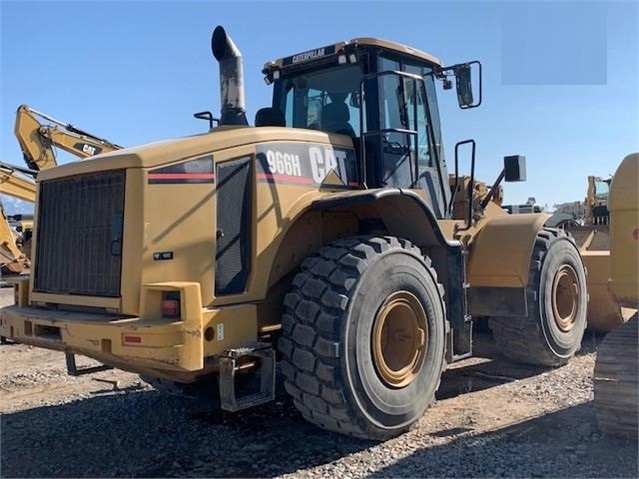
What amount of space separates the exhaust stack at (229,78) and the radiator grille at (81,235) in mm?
1194

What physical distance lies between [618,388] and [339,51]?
353 cm

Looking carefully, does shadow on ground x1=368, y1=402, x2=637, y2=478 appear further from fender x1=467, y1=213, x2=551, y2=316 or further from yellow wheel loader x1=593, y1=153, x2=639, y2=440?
fender x1=467, y1=213, x2=551, y2=316

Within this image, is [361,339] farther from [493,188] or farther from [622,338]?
[493,188]

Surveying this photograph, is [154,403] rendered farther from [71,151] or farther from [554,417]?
[71,151]

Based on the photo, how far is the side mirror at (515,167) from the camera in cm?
643

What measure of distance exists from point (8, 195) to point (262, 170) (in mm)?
15123

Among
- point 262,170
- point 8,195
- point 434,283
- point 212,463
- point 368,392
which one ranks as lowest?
point 212,463

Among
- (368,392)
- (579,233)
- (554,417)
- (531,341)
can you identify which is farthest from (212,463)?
(579,233)

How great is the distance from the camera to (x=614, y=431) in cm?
447

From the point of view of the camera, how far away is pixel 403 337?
5266 mm

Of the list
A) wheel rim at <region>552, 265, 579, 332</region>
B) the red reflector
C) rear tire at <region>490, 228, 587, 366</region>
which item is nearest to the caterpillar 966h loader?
the red reflector

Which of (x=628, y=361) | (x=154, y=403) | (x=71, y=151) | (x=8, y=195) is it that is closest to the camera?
(x=628, y=361)

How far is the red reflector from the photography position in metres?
4.16

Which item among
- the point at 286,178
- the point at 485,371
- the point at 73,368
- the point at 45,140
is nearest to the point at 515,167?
the point at 485,371
